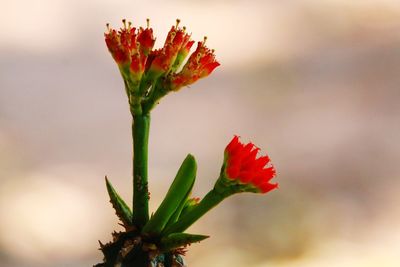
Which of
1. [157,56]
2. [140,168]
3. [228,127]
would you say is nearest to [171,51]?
[157,56]

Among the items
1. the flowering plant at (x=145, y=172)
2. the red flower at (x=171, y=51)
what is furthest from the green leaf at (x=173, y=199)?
the red flower at (x=171, y=51)

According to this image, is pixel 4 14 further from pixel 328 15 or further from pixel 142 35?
pixel 142 35

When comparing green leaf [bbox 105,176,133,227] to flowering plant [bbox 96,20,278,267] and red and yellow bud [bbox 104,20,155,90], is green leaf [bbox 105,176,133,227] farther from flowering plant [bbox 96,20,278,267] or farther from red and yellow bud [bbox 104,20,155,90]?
red and yellow bud [bbox 104,20,155,90]

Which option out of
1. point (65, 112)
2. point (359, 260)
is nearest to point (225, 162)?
point (65, 112)

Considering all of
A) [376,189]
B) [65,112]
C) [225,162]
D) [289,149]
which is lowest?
[225,162]

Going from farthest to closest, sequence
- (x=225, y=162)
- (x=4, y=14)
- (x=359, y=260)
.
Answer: (x=359, y=260)
(x=4, y=14)
(x=225, y=162)

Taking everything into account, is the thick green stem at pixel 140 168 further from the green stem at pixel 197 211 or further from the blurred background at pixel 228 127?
the blurred background at pixel 228 127
